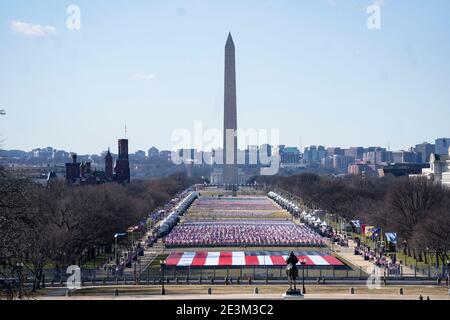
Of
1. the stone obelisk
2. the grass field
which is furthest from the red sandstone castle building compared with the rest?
the grass field

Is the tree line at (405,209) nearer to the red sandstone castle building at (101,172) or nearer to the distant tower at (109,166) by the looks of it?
the red sandstone castle building at (101,172)

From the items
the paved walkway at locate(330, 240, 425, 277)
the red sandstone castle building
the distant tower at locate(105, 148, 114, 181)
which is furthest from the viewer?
the distant tower at locate(105, 148, 114, 181)

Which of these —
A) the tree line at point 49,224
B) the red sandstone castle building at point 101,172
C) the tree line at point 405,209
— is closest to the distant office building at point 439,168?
the tree line at point 405,209

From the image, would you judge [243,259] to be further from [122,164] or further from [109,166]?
[109,166]

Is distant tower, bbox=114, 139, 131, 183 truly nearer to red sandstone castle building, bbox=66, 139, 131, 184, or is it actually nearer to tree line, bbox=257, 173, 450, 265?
red sandstone castle building, bbox=66, 139, 131, 184

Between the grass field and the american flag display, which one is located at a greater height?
the grass field

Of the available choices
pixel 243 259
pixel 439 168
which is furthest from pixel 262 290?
pixel 439 168
